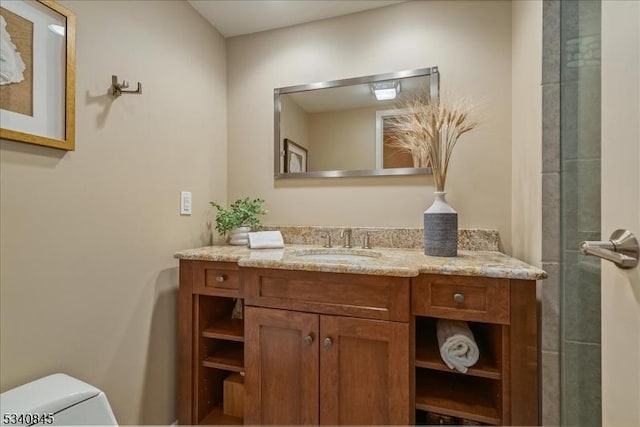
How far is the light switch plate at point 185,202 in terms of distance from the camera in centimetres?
162

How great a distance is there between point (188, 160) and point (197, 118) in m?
0.27

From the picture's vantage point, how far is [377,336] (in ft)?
3.64

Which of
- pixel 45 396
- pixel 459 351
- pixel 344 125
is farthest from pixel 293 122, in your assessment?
pixel 45 396

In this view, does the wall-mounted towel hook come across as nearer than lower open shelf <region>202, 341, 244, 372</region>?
Yes

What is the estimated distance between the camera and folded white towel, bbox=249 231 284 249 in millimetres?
1609

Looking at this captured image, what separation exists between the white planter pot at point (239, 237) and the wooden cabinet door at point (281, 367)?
0.54m

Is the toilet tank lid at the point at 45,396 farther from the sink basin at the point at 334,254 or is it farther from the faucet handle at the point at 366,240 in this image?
the faucet handle at the point at 366,240

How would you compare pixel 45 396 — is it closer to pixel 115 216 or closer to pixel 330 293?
pixel 115 216

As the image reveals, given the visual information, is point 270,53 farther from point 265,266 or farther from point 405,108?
point 265,266

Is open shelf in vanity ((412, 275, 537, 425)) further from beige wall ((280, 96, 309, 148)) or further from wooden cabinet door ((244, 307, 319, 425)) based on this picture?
beige wall ((280, 96, 309, 148))

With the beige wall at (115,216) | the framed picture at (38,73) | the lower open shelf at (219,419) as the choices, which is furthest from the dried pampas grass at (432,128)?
the lower open shelf at (219,419)

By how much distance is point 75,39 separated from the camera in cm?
109

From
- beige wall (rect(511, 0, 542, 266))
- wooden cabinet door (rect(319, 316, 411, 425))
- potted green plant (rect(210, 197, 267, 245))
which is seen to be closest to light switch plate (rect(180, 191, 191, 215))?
potted green plant (rect(210, 197, 267, 245))

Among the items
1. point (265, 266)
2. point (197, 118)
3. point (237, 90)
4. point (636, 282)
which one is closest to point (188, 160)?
point (197, 118)
